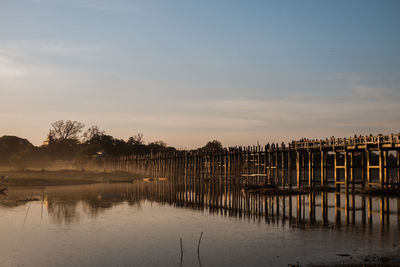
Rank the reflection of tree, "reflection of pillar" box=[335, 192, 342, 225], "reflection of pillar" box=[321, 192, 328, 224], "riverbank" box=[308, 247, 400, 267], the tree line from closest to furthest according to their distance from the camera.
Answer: "riverbank" box=[308, 247, 400, 267] → "reflection of pillar" box=[335, 192, 342, 225] → "reflection of pillar" box=[321, 192, 328, 224] → the reflection of tree → the tree line

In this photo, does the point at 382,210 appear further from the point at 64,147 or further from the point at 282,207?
the point at 64,147

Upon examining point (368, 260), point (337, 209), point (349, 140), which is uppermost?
point (349, 140)

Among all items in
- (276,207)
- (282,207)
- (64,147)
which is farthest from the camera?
(64,147)

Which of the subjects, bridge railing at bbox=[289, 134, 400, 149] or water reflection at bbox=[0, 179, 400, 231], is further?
bridge railing at bbox=[289, 134, 400, 149]

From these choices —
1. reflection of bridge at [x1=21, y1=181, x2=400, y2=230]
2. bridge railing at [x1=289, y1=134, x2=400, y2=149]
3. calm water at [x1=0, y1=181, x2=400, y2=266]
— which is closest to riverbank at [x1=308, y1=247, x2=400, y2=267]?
calm water at [x1=0, y1=181, x2=400, y2=266]

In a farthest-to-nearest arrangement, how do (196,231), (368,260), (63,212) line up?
(63,212), (196,231), (368,260)

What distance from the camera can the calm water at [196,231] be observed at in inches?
731

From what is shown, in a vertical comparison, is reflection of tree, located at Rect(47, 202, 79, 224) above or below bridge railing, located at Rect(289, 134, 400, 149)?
below

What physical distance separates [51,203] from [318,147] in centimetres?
2706

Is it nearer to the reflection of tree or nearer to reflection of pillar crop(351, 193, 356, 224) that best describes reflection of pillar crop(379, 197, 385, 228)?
reflection of pillar crop(351, 193, 356, 224)

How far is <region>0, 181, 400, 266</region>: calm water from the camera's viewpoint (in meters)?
18.6

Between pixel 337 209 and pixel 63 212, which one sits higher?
pixel 337 209

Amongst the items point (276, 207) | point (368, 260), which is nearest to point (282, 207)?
point (276, 207)

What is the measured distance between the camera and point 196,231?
991 inches
